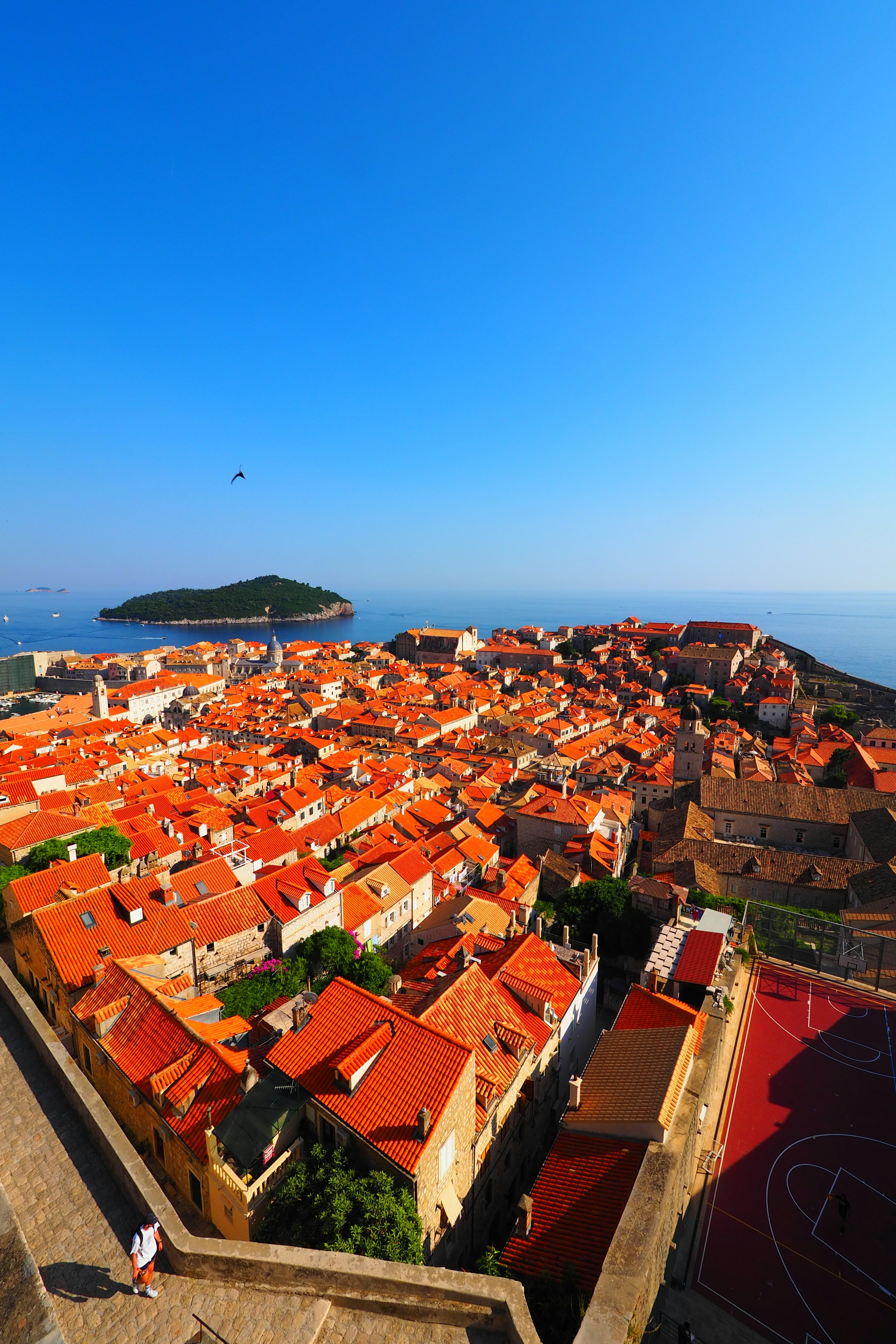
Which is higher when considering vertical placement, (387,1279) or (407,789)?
(387,1279)

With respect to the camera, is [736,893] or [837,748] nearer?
[736,893]

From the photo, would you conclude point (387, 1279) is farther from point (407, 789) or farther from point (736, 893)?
point (407, 789)

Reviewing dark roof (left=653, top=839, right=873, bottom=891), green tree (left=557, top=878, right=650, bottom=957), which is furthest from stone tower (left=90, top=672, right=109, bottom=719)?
dark roof (left=653, top=839, right=873, bottom=891)

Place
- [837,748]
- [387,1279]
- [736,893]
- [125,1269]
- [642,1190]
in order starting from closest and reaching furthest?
[387,1279] → [125,1269] → [642,1190] → [736,893] → [837,748]

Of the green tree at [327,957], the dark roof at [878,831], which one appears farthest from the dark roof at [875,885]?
the green tree at [327,957]

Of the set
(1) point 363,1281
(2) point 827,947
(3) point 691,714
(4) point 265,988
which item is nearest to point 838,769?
(3) point 691,714

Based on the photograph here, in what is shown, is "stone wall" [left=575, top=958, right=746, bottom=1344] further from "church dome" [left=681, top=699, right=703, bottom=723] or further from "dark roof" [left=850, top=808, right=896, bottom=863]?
"church dome" [left=681, top=699, right=703, bottom=723]

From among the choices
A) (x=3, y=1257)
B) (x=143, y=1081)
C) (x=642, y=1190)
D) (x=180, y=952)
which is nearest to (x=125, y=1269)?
(x=143, y=1081)
